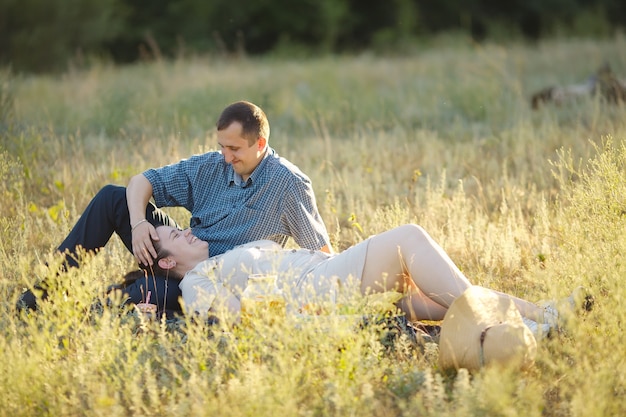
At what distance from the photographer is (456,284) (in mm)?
4156

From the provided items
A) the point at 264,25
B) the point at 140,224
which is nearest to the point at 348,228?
the point at 140,224

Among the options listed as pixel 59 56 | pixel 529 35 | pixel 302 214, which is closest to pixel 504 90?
pixel 302 214

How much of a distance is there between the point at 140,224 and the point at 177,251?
26 centimetres

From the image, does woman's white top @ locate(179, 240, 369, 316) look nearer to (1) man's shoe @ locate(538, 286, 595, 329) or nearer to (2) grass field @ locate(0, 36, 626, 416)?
(2) grass field @ locate(0, 36, 626, 416)

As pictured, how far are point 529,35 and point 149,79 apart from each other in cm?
1997

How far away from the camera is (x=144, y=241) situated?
4.88 metres

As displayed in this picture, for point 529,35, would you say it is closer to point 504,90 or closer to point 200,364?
point 504,90

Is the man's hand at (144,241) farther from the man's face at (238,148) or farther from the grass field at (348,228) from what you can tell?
the man's face at (238,148)

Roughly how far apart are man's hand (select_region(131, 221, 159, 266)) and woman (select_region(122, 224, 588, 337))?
0.07m

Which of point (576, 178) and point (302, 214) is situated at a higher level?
point (302, 214)

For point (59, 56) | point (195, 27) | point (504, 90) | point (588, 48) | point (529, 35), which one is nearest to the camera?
point (504, 90)

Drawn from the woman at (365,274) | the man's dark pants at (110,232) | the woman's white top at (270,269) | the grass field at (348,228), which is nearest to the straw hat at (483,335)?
the grass field at (348,228)

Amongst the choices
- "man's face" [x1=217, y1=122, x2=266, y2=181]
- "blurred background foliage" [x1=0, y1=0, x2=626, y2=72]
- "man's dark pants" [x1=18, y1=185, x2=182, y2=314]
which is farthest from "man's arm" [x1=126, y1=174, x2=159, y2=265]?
"blurred background foliage" [x1=0, y1=0, x2=626, y2=72]

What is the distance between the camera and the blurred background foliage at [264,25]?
841 inches
